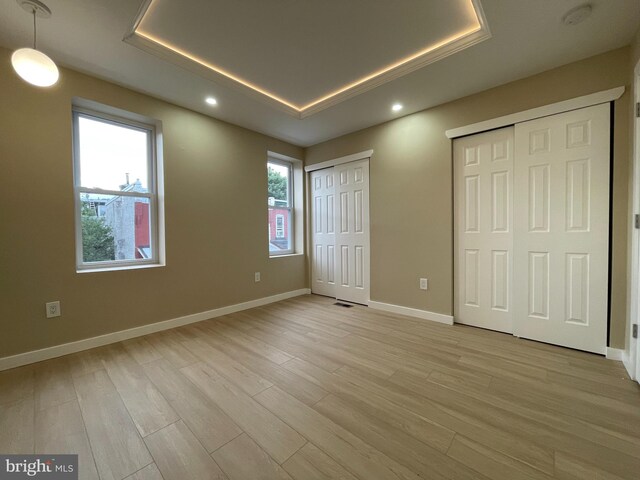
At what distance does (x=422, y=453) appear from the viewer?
122 cm

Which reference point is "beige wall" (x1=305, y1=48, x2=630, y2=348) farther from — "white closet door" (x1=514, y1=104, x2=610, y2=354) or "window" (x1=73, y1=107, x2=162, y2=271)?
"window" (x1=73, y1=107, x2=162, y2=271)

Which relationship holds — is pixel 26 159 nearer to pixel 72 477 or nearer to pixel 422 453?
pixel 72 477

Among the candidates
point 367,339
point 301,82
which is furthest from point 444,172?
point 367,339

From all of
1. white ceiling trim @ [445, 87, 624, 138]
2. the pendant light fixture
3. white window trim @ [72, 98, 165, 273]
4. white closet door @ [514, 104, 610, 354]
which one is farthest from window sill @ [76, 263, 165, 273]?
white closet door @ [514, 104, 610, 354]

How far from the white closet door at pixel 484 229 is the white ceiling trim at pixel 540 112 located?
9cm

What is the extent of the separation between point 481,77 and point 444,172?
919 millimetres

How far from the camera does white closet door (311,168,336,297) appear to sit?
4078 millimetres

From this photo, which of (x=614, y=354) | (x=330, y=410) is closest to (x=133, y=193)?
(x=330, y=410)

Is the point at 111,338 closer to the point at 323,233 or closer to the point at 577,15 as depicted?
the point at 323,233

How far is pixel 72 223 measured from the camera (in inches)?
90.1

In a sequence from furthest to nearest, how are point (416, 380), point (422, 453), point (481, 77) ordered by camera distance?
1. point (481, 77)
2. point (416, 380)
3. point (422, 453)
